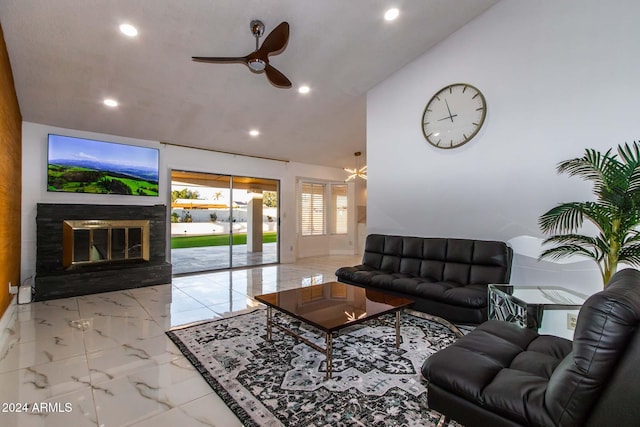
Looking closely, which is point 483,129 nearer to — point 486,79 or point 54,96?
point 486,79

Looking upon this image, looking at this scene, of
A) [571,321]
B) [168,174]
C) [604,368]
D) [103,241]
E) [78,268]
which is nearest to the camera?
[604,368]

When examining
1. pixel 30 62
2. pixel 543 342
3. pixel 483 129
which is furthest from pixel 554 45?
pixel 30 62

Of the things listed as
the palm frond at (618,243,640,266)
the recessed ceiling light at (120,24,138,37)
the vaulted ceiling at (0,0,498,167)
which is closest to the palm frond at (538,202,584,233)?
the palm frond at (618,243,640,266)

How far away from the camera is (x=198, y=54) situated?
11.4ft

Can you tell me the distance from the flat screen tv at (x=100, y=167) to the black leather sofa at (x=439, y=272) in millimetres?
4184

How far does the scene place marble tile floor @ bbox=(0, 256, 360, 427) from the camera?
175 cm

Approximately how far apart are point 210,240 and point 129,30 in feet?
19.3

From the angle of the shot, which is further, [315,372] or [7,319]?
[7,319]

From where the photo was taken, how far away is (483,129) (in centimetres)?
346

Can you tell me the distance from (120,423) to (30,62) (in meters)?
3.97

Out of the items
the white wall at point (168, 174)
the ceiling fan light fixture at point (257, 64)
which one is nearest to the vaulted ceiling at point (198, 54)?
the white wall at point (168, 174)

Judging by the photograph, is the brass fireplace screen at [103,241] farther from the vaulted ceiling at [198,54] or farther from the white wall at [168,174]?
the vaulted ceiling at [198,54]

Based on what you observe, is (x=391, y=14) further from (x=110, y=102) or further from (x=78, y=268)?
(x=78, y=268)

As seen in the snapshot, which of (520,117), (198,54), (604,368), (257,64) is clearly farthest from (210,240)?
(604,368)
